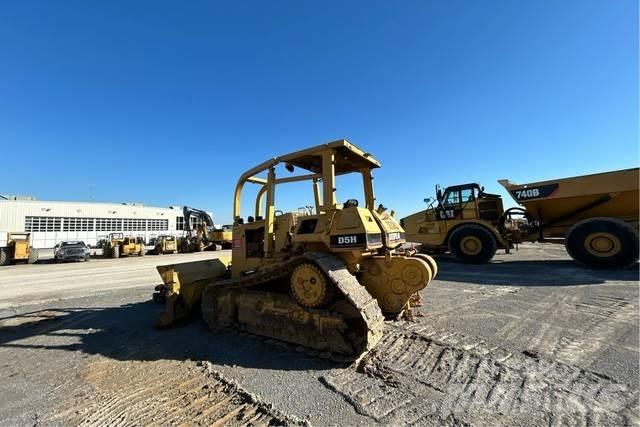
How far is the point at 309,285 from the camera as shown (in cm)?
416

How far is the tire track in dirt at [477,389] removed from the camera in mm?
2590

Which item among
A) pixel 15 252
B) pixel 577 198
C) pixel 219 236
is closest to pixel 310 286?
pixel 577 198

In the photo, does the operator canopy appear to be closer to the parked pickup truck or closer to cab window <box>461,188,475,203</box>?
cab window <box>461,188,475,203</box>

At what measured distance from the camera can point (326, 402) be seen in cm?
288

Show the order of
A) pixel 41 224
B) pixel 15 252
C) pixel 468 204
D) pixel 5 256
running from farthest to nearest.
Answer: pixel 41 224 < pixel 15 252 < pixel 5 256 < pixel 468 204

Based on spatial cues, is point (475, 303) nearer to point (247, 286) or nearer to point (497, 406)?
point (497, 406)

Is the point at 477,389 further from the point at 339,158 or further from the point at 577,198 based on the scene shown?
the point at 577,198

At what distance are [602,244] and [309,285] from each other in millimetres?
10077

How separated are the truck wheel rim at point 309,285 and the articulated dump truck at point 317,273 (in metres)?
0.01

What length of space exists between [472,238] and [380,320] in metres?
9.31

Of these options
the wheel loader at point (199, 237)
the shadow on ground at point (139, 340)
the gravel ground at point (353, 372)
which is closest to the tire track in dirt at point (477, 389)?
the gravel ground at point (353, 372)

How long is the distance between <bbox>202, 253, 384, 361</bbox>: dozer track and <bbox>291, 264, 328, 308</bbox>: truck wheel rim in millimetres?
96

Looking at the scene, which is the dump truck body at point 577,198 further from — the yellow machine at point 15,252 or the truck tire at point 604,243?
the yellow machine at point 15,252

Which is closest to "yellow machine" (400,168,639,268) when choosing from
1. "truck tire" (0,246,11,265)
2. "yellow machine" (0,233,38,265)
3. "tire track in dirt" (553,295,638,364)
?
"tire track in dirt" (553,295,638,364)
